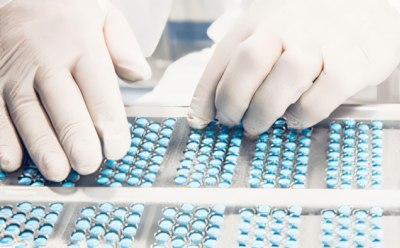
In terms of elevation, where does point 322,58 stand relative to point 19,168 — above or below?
above

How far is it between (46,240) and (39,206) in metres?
0.08

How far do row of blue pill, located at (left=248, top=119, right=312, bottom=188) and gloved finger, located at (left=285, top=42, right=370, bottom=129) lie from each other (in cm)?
2

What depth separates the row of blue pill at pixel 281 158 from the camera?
3.35 ft

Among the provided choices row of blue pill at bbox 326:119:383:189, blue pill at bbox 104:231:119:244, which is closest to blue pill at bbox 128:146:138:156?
blue pill at bbox 104:231:119:244

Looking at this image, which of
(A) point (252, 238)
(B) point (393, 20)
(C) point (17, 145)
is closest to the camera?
(A) point (252, 238)

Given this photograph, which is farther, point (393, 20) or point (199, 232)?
point (393, 20)

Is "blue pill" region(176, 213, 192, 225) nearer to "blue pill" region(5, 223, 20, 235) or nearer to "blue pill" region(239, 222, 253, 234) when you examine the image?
"blue pill" region(239, 222, 253, 234)

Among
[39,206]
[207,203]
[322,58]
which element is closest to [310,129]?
[322,58]

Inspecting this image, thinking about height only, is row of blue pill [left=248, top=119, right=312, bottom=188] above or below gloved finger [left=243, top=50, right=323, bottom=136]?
below

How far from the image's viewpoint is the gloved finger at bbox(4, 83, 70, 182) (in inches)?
41.3

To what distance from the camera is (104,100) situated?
1.12 metres

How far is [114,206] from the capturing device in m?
1.01

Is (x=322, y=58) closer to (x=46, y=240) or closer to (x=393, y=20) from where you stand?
(x=393, y=20)

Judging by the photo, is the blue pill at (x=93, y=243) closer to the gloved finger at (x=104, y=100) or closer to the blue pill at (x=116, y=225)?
the blue pill at (x=116, y=225)
